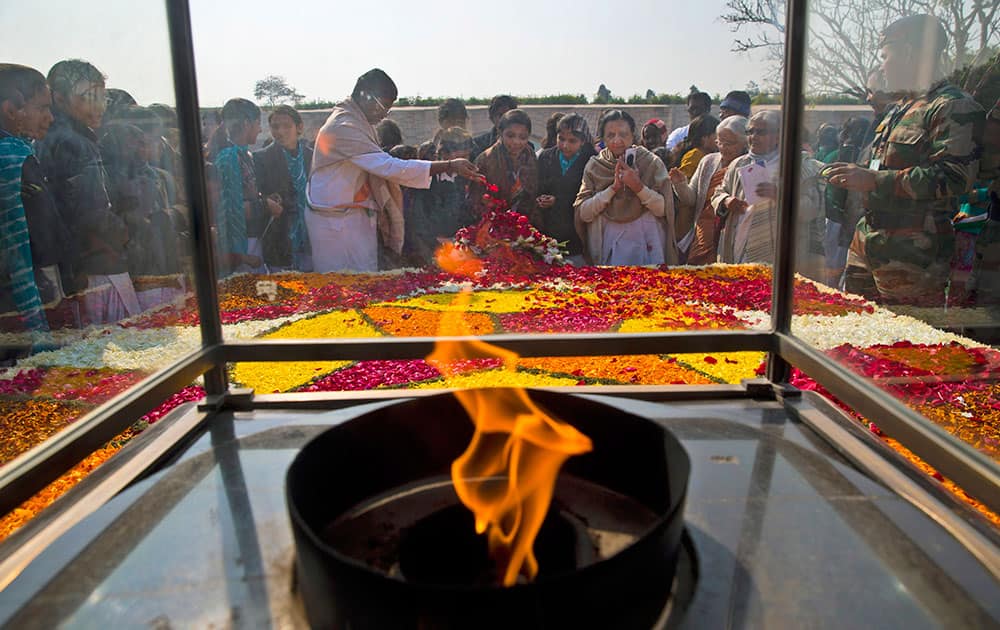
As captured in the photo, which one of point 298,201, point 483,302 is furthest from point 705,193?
point 298,201

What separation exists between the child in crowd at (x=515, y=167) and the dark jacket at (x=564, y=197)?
0.08m

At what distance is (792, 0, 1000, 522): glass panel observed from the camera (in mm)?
1623

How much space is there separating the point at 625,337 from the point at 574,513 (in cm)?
67

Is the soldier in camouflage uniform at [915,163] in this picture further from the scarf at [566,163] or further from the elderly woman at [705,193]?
the scarf at [566,163]

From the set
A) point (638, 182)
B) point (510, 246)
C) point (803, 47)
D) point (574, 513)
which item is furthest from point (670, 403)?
point (638, 182)

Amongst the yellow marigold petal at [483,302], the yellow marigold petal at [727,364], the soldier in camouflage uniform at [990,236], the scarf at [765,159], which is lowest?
the yellow marigold petal at [727,364]

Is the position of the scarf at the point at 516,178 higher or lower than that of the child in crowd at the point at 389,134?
lower

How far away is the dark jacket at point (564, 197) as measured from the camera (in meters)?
5.57

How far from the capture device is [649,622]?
0.76 meters

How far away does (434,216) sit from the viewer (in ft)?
18.3

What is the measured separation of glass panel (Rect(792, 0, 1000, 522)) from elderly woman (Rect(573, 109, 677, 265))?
10.3 feet

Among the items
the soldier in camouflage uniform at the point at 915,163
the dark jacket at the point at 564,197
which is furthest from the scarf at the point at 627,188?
the soldier in camouflage uniform at the point at 915,163

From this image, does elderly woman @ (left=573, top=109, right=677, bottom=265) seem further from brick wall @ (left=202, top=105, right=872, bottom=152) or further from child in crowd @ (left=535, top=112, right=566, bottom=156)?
brick wall @ (left=202, top=105, right=872, bottom=152)

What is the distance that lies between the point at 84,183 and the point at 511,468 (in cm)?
218
